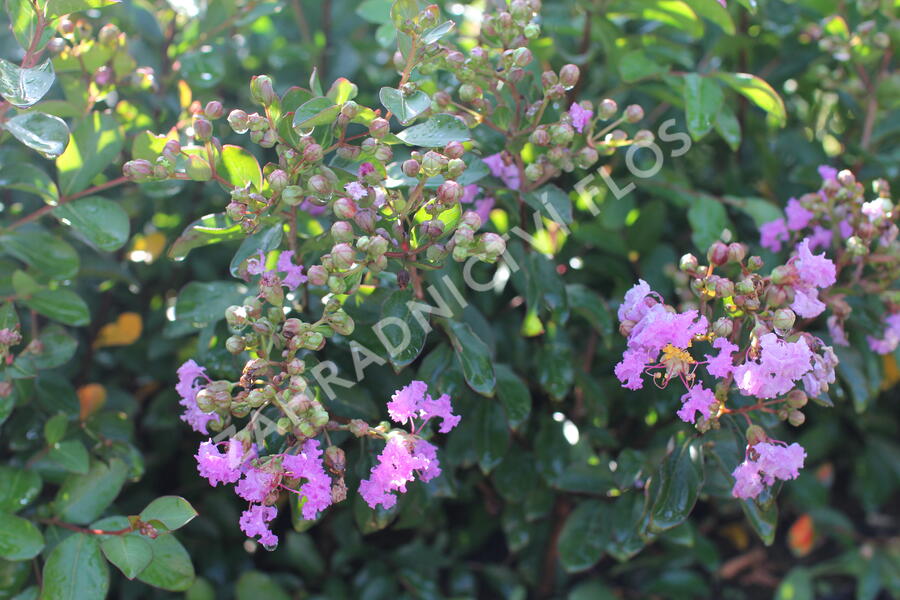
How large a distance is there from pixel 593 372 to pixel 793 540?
2.39ft

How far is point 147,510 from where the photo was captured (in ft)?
3.38

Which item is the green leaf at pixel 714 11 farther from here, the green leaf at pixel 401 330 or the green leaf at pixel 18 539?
the green leaf at pixel 18 539

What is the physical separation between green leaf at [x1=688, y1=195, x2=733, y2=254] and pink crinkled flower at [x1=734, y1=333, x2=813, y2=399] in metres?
0.45

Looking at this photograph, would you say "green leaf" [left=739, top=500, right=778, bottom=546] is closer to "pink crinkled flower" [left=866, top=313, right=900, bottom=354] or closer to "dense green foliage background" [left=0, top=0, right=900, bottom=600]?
Answer: "dense green foliage background" [left=0, top=0, right=900, bottom=600]

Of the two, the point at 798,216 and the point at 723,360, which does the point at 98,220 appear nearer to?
the point at 723,360

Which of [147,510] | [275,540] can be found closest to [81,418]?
[147,510]

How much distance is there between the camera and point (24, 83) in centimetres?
97

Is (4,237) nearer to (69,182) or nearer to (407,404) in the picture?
(69,182)

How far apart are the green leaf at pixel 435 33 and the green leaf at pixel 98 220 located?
0.51 meters

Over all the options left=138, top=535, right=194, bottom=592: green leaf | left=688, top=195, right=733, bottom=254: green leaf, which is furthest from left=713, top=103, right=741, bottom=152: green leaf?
left=138, top=535, right=194, bottom=592: green leaf

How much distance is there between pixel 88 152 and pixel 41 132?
22 centimetres

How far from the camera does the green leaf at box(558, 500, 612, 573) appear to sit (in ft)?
4.39

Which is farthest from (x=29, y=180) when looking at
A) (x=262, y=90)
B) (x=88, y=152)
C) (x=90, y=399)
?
(x=262, y=90)

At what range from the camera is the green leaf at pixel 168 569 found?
107 centimetres
